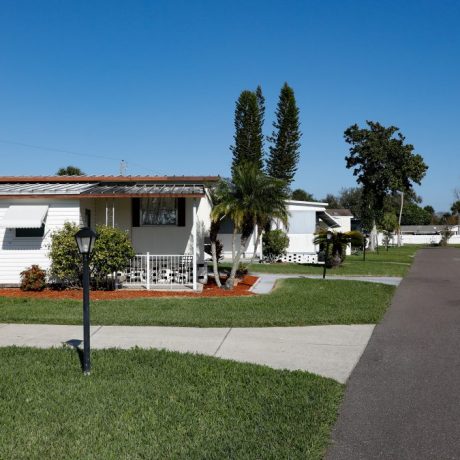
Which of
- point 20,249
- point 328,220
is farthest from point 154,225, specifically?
point 328,220

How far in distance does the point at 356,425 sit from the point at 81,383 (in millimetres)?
2950

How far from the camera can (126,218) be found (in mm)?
14812

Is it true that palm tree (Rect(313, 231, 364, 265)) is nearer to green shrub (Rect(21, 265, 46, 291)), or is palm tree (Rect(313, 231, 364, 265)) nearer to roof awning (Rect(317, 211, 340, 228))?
roof awning (Rect(317, 211, 340, 228))

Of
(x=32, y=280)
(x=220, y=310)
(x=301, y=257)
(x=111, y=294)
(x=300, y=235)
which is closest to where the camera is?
(x=220, y=310)

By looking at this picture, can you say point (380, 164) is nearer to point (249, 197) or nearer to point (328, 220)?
point (328, 220)

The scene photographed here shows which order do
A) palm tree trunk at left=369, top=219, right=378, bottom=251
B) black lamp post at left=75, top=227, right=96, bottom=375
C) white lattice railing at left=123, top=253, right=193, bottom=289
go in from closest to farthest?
black lamp post at left=75, top=227, right=96, bottom=375 → white lattice railing at left=123, top=253, right=193, bottom=289 → palm tree trunk at left=369, top=219, right=378, bottom=251

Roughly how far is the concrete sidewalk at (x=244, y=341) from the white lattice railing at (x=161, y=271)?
4.85 meters

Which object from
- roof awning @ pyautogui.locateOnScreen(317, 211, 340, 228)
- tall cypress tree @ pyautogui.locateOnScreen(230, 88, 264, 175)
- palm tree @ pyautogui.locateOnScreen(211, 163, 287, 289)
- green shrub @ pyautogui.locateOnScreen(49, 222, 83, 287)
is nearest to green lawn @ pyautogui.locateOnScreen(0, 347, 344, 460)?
green shrub @ pyautogui.locateOnScreen(49, 222, 83, 287)

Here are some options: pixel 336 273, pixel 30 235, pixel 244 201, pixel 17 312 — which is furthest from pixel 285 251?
pixel 17 312

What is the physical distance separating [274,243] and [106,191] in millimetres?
12480

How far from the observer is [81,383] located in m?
5.82

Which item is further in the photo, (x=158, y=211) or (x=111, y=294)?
(x=158, y=211)

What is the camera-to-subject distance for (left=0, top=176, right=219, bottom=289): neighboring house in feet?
43.2

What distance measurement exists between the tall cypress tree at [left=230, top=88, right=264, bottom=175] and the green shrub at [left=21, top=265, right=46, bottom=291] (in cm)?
2425
